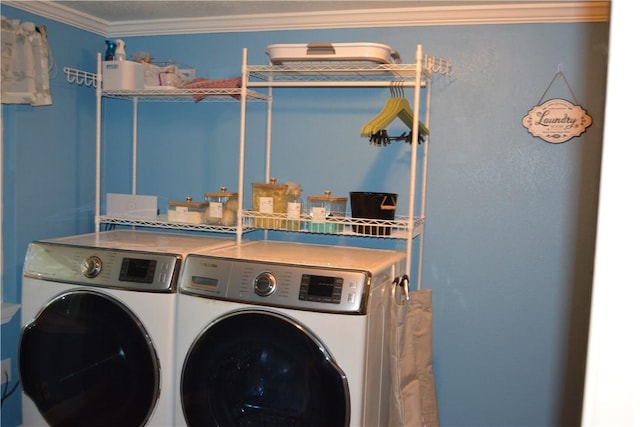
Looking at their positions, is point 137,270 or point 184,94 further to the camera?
point 184,94

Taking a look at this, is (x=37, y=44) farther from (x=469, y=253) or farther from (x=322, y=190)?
(x=469, y=253)

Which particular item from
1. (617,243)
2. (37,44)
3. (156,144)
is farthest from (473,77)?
(617,243)

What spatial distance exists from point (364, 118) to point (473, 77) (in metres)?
0.48

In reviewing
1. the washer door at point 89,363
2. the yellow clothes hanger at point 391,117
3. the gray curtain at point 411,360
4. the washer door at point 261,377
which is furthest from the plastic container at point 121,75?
the gray curtain at point 411,360

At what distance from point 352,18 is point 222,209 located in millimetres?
988

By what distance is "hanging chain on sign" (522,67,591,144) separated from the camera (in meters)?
2.25

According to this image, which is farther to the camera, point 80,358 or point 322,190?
point 322,190

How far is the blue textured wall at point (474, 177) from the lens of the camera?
2.30 meters

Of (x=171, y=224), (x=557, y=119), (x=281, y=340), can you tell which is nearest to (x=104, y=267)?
(x=171, y=224)

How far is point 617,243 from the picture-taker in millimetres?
522

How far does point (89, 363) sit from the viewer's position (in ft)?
6.87

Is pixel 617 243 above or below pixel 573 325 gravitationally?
above

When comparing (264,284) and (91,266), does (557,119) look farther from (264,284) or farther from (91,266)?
(91,266)

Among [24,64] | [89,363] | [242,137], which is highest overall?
[24,64]
